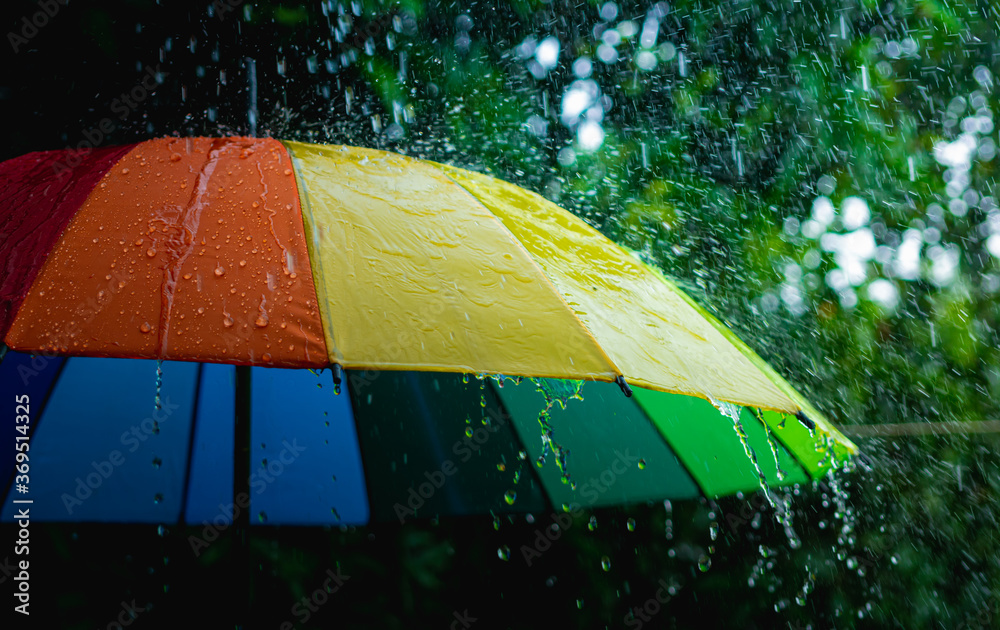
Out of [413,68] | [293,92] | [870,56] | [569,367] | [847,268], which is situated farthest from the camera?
[847,268]

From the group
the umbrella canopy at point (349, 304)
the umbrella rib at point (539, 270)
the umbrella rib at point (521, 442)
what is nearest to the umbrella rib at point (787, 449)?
the umbrella canopy at point (349, 304)

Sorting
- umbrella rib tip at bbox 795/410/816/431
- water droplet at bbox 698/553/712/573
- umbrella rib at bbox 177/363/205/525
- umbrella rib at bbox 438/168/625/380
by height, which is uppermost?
umbrella rib at bbox 438/168/625/380

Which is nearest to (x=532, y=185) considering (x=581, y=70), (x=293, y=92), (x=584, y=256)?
(x=581, y=70)

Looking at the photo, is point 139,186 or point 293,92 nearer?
point 139,186

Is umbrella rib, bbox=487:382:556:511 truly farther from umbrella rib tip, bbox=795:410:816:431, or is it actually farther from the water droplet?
the water droplet

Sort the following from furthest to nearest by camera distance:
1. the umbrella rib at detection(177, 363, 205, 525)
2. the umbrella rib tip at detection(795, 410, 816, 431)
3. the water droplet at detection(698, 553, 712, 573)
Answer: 1. the water droplet at detection(698, 553, 712, 573)
2. the umbrella rib at detection(177, 363, 205, 525)
3. the umbrella rib tip at detection(795, 410, 816, 431)

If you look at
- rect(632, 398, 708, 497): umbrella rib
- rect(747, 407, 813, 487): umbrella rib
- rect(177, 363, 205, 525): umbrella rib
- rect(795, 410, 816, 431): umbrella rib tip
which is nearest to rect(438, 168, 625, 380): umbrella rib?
rect(795, 410, 816, 431): umbrella rib tip

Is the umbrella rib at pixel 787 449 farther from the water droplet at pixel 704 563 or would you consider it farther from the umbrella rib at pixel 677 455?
the water droplet at pixel 704 563

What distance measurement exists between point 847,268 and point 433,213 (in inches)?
175

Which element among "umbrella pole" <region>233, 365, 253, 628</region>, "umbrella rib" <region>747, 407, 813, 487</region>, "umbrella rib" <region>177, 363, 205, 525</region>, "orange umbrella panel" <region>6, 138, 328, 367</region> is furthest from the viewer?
"umbrella rib" <region>177, 363, 205, 525</region>

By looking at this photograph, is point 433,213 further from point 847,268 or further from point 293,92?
point 847,268

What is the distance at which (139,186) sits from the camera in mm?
1098

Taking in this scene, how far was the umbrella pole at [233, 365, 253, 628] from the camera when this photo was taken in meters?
1.41

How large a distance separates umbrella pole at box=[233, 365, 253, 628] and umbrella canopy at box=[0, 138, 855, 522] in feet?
0.12
